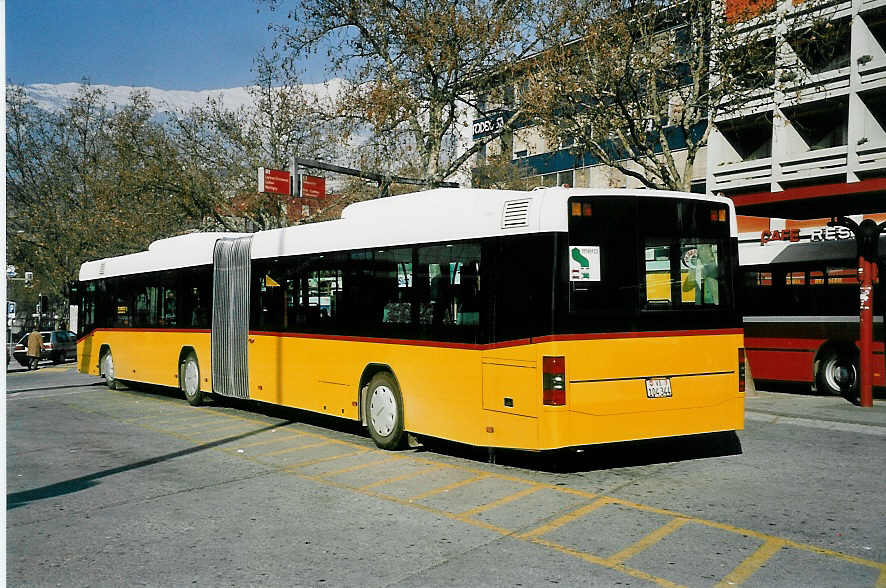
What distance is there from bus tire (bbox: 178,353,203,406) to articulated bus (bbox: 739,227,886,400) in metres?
10.9

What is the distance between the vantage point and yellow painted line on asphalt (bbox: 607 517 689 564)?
5.73m

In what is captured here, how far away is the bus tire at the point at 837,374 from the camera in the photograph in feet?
52.4

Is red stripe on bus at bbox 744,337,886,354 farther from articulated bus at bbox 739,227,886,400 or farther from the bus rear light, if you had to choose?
the bus rear light

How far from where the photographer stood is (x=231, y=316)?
556 inches

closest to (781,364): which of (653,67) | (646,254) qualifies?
(653,67)

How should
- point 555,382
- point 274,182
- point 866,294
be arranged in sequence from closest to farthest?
point 555,382
point 866,294
point 274,182

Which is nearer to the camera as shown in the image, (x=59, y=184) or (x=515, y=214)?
(x=515, y=214)

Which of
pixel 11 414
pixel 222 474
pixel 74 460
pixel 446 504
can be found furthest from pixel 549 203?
pixel 11 414

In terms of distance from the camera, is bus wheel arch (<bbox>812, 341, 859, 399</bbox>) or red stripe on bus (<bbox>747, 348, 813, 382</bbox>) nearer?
bus wheel arch (<bbox>812, 341, 859, 399</bbox>)

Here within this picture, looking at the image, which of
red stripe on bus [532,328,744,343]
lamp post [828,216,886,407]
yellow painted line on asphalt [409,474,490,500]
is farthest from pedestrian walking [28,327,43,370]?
red stripe on bus [532,328,744,343]

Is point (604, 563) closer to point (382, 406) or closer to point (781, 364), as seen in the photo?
point (382, 406)

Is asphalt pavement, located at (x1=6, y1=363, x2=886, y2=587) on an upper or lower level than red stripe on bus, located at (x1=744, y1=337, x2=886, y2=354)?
lower

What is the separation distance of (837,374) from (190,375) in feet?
41.0

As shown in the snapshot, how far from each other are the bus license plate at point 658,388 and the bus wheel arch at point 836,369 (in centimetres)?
924
